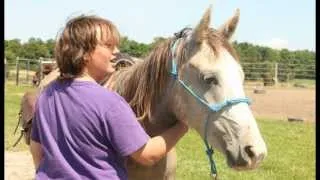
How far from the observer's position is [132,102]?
249 centimetres

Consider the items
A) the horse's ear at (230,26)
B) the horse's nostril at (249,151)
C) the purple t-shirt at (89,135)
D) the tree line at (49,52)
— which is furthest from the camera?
the tree line at (49,52)

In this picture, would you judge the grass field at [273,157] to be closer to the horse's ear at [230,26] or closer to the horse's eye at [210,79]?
the horse's ear at [230,26]

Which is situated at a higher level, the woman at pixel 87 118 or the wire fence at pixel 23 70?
the woman at pixel 87 118

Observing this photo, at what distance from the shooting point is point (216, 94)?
2176 mm

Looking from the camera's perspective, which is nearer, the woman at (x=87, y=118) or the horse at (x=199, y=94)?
the woman at (x=87, y=118)

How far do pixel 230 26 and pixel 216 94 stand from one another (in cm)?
41

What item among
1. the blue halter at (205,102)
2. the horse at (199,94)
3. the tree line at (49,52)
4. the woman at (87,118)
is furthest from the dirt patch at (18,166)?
the tree line at (49,52)

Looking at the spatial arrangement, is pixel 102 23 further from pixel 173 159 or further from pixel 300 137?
pixel 300 137

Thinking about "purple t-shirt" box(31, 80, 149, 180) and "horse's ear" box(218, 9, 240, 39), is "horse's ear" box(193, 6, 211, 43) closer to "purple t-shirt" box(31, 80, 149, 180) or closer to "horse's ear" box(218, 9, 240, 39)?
"horse's ear" box(218, 9, 240, 39)

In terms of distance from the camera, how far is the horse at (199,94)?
2.08 m

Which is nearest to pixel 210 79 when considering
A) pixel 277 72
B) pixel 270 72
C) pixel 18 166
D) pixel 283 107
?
pixel 18 166

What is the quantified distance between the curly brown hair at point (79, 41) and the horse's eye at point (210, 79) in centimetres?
46

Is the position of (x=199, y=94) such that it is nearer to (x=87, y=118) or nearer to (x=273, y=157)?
(x=87, y=118)
